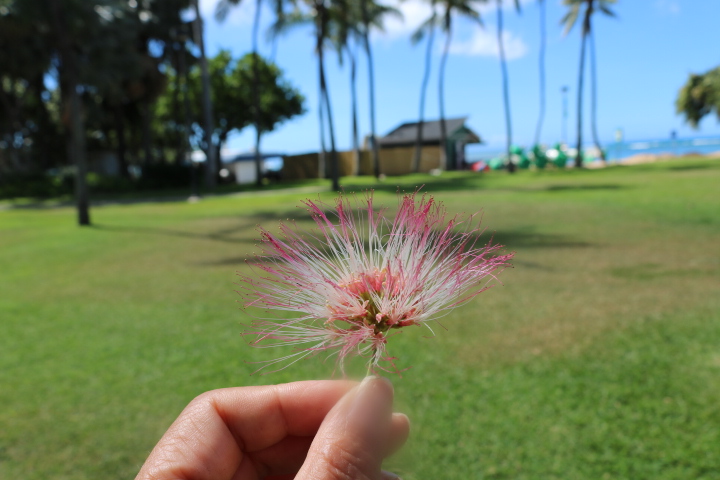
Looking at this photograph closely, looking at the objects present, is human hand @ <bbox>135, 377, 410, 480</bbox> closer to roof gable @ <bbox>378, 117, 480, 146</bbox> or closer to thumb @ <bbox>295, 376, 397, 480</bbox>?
thumb @ <bbox>295, 376, 397, 480</bbox>

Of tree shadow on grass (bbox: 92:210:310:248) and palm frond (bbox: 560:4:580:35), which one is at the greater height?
palm frond (bbox: 560:4:580:35)

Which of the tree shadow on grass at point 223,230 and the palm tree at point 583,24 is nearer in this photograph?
the tree shadow on grass at point 223,230

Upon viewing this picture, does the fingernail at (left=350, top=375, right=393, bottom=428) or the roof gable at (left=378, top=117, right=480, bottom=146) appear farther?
the roof gable at (left=378, top=117, right=480, bottom=146)

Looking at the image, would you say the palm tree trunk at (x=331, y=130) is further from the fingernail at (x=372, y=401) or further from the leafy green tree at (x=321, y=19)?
the fingernail at (x=372, y=401)

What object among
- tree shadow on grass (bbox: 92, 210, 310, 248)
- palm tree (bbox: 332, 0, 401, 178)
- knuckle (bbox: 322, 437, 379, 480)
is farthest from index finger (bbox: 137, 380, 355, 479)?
palm tree (bbox: 332, 0, 401, 178)

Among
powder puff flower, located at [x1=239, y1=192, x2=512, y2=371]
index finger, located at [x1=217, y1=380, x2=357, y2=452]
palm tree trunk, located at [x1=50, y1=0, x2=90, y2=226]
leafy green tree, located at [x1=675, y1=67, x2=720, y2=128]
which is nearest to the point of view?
powder puff flower, located at [x1=239, y1=192, x2=512, y2=371]

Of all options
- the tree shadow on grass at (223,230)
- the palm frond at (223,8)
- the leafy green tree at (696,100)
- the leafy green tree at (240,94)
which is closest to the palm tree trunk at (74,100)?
the tree shadow on grass at (223,230)

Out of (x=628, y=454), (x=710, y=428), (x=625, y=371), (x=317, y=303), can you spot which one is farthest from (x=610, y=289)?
(x=317, y=303)
